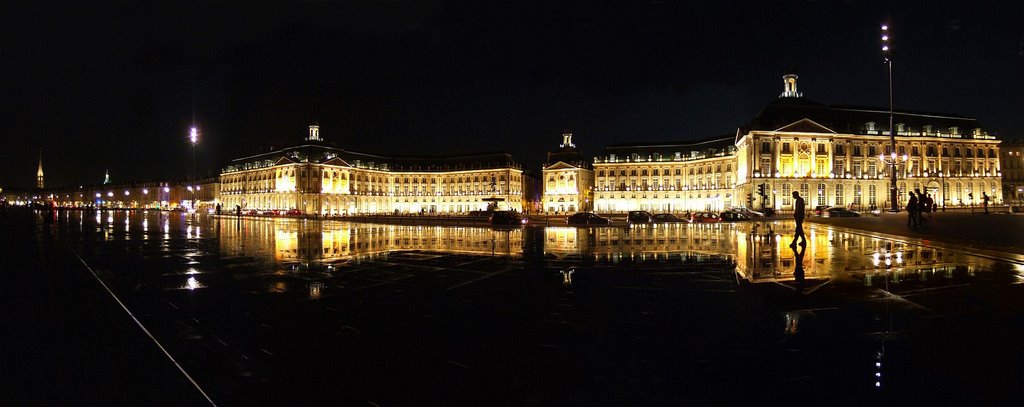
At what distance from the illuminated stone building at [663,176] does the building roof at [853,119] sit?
19.4 meters

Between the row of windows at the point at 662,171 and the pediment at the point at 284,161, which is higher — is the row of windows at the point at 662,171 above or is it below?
below

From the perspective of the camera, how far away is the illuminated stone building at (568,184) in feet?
398

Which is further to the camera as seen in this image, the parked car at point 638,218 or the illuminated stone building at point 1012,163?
the illuminated stone building at point 1012,163

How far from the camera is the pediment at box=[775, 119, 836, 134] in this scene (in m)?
80.9

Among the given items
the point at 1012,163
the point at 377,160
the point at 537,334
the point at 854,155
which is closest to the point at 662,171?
the point at 854,155

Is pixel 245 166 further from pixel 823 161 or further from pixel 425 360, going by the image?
pixel 425 360

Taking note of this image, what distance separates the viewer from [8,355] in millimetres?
5453

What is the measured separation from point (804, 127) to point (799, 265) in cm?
8085

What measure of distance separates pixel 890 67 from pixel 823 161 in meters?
53.8

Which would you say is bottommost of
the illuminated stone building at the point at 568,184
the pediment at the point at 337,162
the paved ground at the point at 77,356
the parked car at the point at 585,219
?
the paved ground at the point at 77,356

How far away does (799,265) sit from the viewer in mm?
12453

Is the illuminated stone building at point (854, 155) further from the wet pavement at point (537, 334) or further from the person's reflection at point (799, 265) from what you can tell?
the wet pavement at point (537, 334)

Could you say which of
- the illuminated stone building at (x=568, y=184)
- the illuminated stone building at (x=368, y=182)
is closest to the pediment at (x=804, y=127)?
the illuminated stone building at (x=568, y=184)

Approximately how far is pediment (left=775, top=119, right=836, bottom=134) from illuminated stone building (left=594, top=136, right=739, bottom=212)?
22.5 meters
